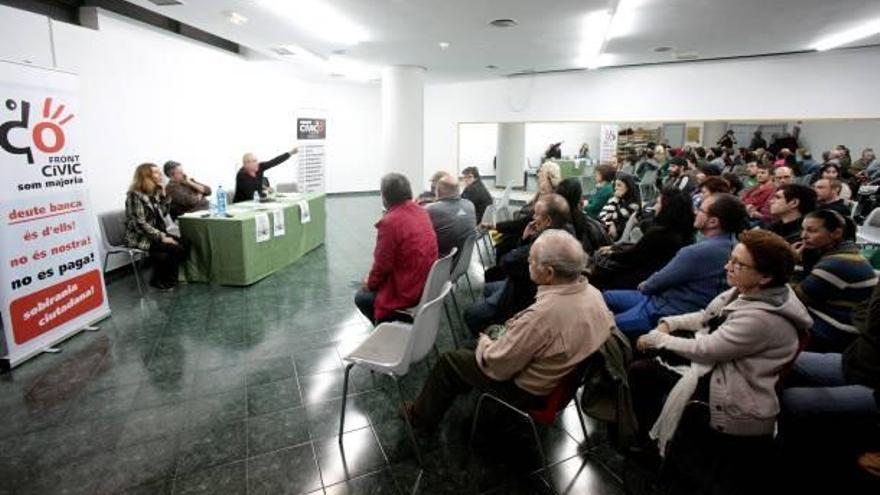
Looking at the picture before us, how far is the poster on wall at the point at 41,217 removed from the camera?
9.72ft

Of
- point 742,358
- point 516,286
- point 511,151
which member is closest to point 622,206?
point 516,286

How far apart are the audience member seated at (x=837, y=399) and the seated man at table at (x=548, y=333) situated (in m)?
0.89

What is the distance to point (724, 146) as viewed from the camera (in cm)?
859

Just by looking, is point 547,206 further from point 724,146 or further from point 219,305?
point 724,146

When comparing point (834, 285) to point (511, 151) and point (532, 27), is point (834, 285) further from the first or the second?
point (511, 151)

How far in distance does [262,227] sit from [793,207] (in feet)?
15.2

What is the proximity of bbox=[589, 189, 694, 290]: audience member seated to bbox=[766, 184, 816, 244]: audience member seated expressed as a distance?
0.70 meters

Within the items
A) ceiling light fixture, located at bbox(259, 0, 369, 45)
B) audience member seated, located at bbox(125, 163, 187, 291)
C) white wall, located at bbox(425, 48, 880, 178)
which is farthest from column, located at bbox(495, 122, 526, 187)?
audience member seated, located at bbox(125, 163, 187, 291)

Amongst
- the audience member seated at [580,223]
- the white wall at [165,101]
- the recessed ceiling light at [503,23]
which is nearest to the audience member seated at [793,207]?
the audience member seated at [580,223]

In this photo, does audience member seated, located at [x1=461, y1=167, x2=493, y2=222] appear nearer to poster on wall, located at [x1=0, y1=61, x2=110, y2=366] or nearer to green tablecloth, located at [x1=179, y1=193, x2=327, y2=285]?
green tablecloth, located at [x1=179, y1=193, x2=327, y2=285]

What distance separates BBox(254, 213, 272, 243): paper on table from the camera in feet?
15.5

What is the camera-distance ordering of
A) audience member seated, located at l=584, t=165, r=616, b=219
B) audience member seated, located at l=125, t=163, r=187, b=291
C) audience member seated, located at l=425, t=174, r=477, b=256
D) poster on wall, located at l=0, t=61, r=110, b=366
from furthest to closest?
1. audience member seated, located at l=584, t=165, r=616, b=219
2. audience member seated, located at l=125, t=163, r=187, b=291
3. audience member seated, located at l=425, t=174, r=477, b=256
4. poster on wall, located at l=0, t=61, r=110, b=366

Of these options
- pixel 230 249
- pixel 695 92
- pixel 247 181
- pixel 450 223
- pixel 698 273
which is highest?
pixel 695 92

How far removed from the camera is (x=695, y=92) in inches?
300
